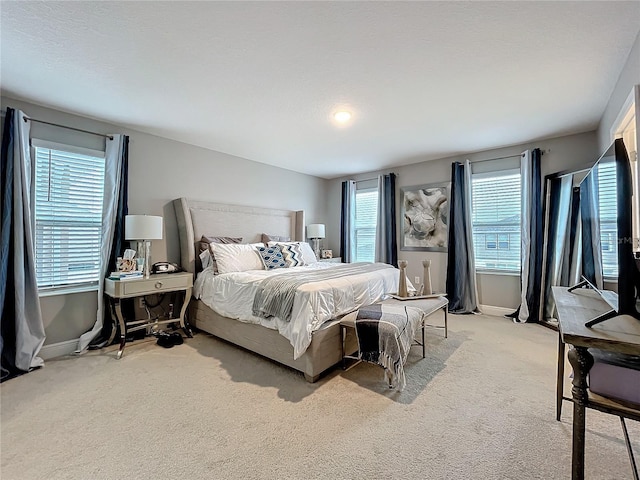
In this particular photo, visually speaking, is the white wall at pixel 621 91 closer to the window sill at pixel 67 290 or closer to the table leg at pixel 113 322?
the table leg at pixel 113 322

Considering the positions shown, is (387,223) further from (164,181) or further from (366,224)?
(164,181)

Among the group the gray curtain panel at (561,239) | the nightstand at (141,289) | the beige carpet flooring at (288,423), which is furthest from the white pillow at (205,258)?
the gray curtain panel at (561,239)

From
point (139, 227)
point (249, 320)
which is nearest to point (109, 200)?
point (139, 227)

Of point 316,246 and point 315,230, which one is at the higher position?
point 315,230

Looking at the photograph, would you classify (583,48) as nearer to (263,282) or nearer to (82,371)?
(263,282)

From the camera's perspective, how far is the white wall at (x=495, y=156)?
3.62 meters

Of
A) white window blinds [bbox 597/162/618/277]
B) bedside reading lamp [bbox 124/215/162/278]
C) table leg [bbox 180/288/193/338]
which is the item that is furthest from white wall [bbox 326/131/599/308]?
bedside reading lamp [bbox 124/215/162/278]

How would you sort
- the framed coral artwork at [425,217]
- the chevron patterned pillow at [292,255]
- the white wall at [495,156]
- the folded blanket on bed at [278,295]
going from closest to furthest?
1. the folded blanket on bed at [278,295]
2. the white wall at [495,156]
3. the chevron patterned pillow at [292,255]
4. the framed coral artwork at [425,217]

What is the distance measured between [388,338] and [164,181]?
11.0 feet

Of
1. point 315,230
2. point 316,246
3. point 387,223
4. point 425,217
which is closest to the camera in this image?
point 425,217

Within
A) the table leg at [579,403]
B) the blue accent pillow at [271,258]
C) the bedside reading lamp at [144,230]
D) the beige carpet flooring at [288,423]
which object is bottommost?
the beige carpet flooring at [288,423]

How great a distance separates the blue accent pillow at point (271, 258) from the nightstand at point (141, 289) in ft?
2.98

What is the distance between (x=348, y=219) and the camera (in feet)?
19.0

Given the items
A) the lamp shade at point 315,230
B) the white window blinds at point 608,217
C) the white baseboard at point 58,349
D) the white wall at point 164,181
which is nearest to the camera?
the white window blinds at point 608,217
